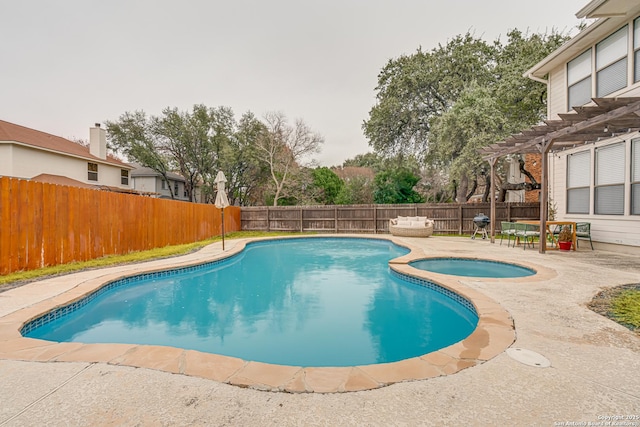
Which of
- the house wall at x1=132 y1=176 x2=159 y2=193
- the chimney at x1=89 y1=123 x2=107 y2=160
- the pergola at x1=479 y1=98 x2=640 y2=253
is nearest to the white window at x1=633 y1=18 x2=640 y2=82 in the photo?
the pergola at x1=479 y1=98 x2=640 y2=253

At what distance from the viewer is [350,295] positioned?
5.32 m

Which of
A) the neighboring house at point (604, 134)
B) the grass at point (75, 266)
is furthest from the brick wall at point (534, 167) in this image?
the grass at point (75, 266)

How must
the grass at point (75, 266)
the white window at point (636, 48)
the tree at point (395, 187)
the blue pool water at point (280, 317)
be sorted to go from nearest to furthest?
Result: the blue pool water at point (280, 317), the grass at point (75, 266), the white window at point (636, 48), the tree at point (395, 187)

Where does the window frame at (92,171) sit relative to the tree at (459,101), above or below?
below

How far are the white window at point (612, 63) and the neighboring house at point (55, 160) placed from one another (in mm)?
20877

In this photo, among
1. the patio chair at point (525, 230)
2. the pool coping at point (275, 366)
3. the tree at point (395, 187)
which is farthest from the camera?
the tree at point (395, 187)

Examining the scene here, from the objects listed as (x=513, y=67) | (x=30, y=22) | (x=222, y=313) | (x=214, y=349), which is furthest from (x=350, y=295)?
(x=513, y=67)

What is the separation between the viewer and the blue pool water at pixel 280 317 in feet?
11.0

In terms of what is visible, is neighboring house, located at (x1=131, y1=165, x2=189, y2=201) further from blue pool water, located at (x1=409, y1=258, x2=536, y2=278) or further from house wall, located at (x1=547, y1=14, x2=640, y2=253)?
house wall, located at (x1=547, y1=14, x2=640, y2=253)

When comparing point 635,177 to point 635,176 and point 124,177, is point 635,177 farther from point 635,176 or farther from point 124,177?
point 124,177

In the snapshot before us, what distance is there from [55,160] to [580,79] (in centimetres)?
2162

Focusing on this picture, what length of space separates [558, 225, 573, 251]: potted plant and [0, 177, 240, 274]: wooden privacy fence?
11928mm

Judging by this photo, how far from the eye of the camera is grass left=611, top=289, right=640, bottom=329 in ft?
9.79

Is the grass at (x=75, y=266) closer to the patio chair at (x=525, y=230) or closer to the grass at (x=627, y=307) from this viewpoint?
the grass at (x=627, y=307)
